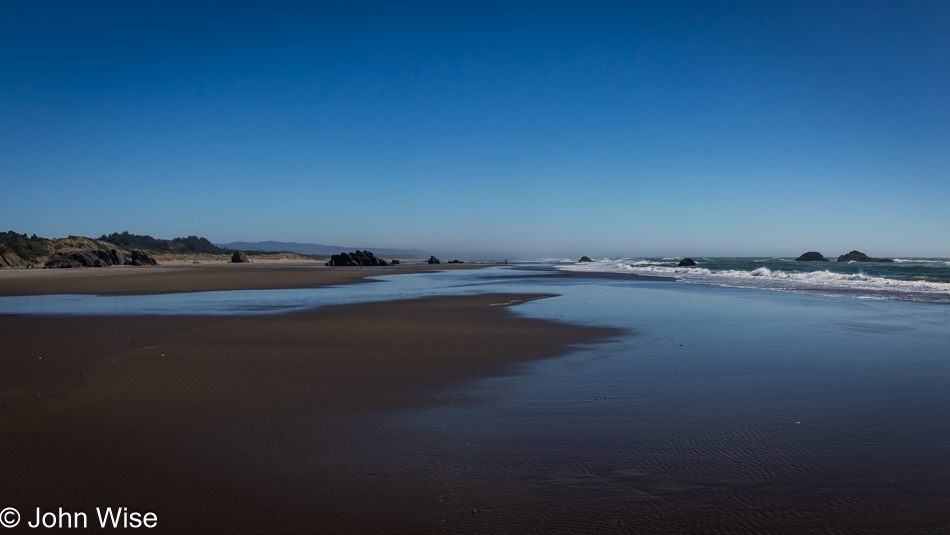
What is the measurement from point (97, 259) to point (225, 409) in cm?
5446

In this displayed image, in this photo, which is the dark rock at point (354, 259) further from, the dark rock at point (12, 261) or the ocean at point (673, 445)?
the ocean at point (673, 445)

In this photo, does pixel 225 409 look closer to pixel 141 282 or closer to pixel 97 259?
pixel 141 282

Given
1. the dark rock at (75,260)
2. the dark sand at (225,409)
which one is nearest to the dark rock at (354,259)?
the dark rock at (75,260)

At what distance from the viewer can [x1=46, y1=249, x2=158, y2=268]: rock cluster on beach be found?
4478 centimetres

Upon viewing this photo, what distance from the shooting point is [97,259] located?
48406 millimetres

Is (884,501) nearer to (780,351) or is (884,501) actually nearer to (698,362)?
(698,362)

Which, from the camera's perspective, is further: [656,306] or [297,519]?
[656,306]

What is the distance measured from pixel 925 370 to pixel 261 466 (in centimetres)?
811

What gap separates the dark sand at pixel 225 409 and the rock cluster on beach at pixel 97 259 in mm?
42560

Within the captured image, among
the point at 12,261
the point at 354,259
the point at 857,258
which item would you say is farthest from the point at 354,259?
the point at 857,258

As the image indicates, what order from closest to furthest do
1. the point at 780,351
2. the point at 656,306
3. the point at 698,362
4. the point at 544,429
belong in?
the point at 544,429, the point at 698,362, the point at 780,351, the point at 656,306

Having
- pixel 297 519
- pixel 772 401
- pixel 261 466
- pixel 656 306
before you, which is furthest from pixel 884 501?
pixel 656 306

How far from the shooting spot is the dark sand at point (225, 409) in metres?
3.27

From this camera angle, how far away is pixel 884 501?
3230mm
